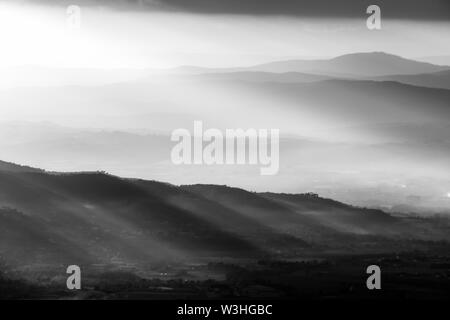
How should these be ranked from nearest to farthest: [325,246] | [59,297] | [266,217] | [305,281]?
[59,297], [305,281], [325,246], [266,217]

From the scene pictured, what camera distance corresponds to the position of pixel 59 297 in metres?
62.7

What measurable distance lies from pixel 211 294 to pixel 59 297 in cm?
1038

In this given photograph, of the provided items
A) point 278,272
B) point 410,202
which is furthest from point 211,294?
point 410,202

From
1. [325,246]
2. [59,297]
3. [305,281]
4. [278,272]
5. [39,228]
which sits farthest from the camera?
[325,246]

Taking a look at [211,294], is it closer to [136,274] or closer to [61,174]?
[136,274]

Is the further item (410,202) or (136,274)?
(410,202)

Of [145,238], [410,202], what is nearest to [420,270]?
[145,238]

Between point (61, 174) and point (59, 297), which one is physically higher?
point (61, 174)

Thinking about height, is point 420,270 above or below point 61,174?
below

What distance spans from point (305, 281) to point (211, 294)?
1164cm

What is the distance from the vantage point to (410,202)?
166 meters
